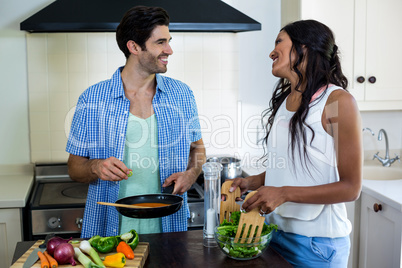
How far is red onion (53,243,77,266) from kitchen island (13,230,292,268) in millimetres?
214

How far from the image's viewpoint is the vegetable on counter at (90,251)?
1250 millimetres

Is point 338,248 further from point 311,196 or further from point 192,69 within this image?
point 192,69

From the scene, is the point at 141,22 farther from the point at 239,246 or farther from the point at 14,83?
the point at 14,83

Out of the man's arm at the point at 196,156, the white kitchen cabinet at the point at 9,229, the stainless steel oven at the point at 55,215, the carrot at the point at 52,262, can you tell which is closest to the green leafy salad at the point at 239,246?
the carrot at the point at 52,262

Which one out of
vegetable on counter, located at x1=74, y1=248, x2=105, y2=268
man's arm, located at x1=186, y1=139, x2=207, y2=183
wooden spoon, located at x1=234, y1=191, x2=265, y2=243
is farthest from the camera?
man's arm, located at x1=186, y1=139, x2=207, y2=183

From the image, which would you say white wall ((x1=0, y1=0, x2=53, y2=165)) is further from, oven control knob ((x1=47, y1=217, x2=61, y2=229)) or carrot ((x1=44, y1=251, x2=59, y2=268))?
carrot ((x1=44, y1=251, x2=59, y2=268))

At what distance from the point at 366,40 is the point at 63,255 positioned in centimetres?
208

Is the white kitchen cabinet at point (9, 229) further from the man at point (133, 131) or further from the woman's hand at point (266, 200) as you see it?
the woman's hand at point (266, 200)

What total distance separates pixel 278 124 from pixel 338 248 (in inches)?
17.1

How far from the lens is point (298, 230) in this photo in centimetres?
141

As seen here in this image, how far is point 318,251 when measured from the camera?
4.48 ft

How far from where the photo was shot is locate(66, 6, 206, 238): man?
5.90 feet

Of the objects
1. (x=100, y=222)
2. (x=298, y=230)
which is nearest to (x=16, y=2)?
(x=100, y=222)

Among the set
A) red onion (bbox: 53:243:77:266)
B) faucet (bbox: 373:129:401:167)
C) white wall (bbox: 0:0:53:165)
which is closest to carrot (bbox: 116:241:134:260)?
red onion (bbox: 53:243:77:266)
